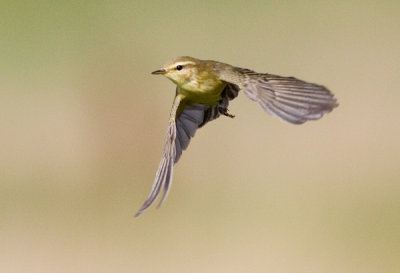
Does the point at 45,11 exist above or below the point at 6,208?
above

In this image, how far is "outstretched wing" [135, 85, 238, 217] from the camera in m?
0.58

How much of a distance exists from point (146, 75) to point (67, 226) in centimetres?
44

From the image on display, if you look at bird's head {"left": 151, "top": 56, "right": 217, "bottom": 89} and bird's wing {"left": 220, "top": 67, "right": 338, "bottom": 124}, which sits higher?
bird's head {"left": 151, "top": 56, "right": 217, "bottom": 89}

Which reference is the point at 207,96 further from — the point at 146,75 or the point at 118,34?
the point at 118,34

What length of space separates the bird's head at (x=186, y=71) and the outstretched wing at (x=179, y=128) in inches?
1.0

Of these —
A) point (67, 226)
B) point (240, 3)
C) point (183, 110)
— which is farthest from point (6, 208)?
point (183, 110)

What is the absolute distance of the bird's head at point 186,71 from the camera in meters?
0.59

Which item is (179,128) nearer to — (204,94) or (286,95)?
(204,94)

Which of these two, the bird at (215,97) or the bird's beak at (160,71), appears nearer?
the bird at (215,97)

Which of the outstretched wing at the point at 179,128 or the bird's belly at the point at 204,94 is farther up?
the bird's belly at the point at 204,94

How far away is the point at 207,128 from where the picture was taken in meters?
1.80

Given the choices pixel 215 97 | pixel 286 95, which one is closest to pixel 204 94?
pixel 215 97

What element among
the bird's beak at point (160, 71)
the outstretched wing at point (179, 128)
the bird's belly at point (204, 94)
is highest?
the bird's beak at point (160, 71)

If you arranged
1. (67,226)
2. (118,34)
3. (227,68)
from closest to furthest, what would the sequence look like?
1. (227,68)
2. (67,226)
3. (118,34)
